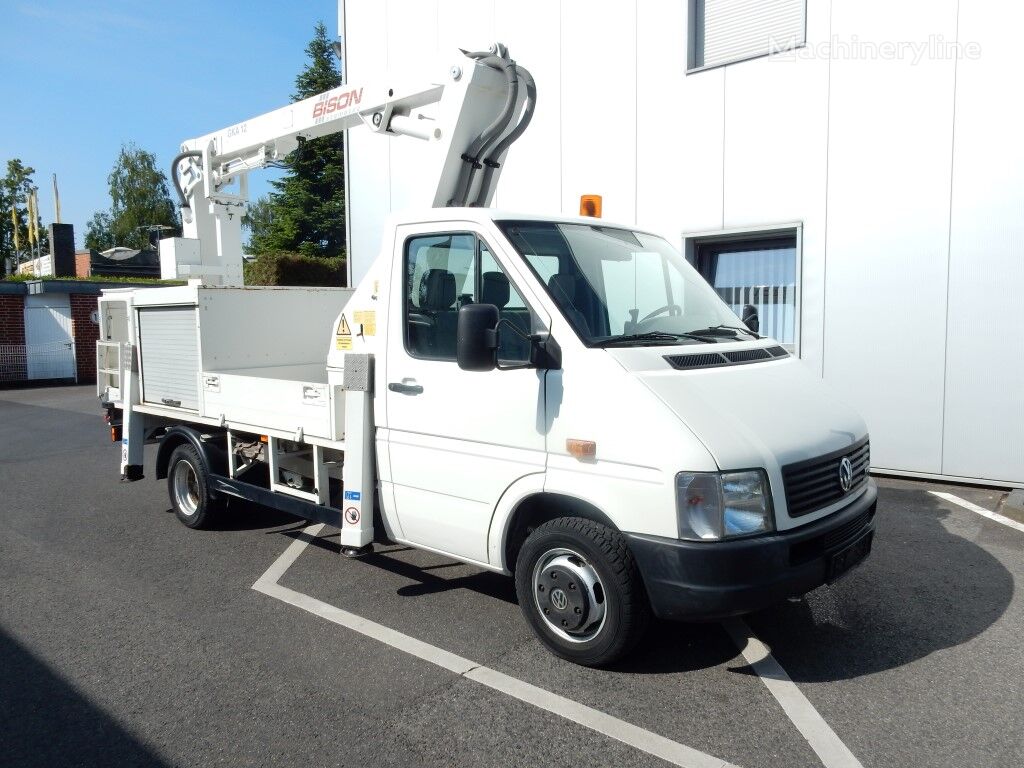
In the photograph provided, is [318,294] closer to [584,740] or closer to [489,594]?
[489,594]

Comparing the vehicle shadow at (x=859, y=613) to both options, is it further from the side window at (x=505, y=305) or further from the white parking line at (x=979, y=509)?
the side window at (x=505, y=305)

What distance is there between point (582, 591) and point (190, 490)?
430 centimetres

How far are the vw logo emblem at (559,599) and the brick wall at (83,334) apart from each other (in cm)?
2254

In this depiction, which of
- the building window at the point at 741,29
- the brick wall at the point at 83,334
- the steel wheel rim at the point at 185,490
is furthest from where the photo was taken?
the brick wall at the point at 83,334

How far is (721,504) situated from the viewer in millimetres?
3570

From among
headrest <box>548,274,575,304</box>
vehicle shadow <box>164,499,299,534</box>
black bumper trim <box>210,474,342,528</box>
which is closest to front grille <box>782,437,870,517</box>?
headrest <box>548,274,575,304</box>

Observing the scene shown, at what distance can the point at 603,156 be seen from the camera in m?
9.91

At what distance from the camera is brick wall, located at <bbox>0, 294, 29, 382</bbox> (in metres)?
22.1

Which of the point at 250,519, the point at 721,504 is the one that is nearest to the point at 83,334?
the point at 250,519

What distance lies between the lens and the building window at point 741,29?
8.61 m

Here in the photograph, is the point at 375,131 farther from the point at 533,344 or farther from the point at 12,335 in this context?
the point at 12,335

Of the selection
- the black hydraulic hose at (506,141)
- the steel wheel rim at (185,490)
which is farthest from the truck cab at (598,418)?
the steel wheel rim at (185,490)

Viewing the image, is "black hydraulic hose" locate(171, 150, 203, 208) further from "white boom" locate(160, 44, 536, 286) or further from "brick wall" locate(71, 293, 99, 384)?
"brick wall" locate(71, 293, 99, 384)
